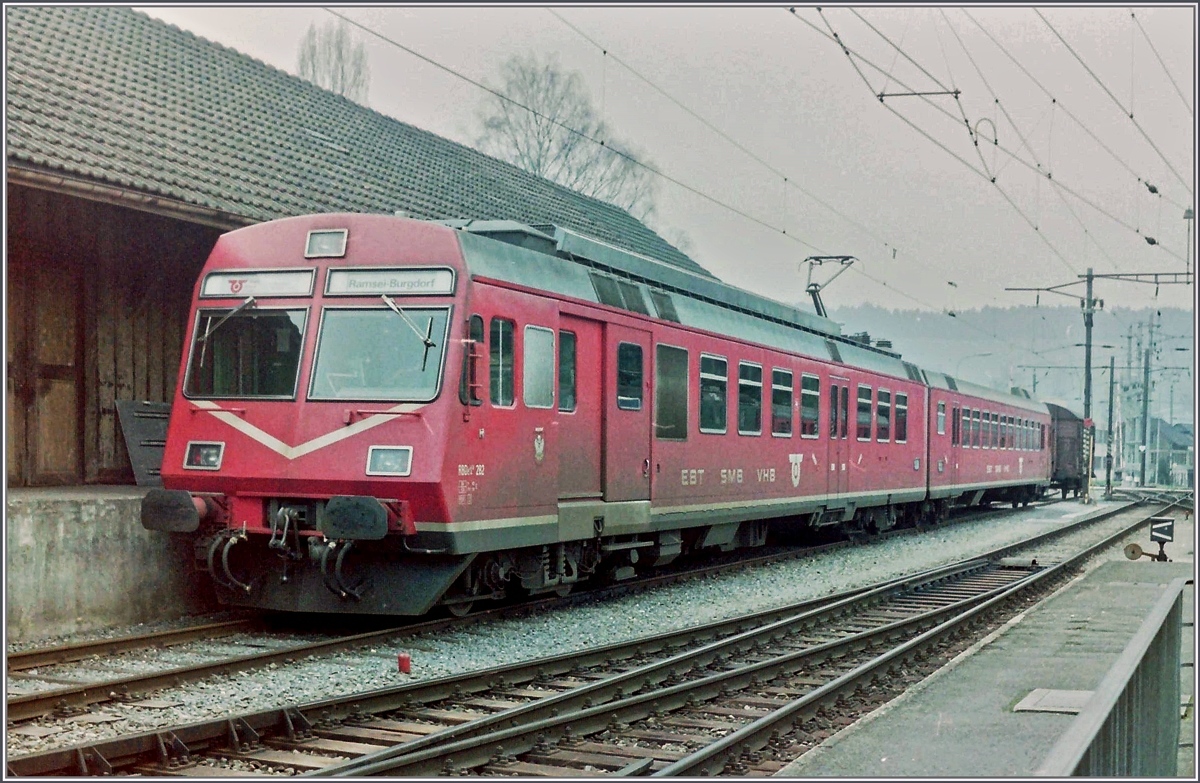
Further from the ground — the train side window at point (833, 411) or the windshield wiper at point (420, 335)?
the windshield wiper at point (420, 335)

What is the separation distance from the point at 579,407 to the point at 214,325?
324 cm

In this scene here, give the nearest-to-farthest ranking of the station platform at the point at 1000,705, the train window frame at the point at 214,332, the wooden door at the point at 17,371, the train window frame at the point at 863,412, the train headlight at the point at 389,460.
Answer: the station platform at the point at 1000,705 < the train headlight at the point at 389,460 < the train window frame at the point at 214,332 < the wooden door at the point at 17,371 < the train window frame at the point at 863,412

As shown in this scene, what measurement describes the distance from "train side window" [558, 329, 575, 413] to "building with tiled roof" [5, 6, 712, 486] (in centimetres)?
344

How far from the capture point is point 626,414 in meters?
12.8

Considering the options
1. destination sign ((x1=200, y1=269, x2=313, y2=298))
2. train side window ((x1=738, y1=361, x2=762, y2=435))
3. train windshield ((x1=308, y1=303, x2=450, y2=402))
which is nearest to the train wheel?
train windshield ((x1=308, y1=303, x2=450, y2=402))

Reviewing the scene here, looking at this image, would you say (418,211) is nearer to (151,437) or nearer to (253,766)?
(151,437)

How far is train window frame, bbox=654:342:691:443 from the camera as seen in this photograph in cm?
1356

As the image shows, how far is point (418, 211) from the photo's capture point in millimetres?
17734

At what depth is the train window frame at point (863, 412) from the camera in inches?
821

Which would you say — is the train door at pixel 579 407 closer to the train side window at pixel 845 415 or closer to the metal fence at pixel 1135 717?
the metal fence at pixel 1135 717

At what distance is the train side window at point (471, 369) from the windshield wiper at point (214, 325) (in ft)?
6.03

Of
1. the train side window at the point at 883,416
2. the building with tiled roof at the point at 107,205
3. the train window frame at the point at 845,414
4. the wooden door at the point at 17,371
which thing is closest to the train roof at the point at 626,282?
the train window frame at the point at 845,414

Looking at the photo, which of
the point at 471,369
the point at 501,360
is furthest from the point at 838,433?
the point at 471,369

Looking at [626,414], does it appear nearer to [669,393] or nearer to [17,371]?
[669,393]
